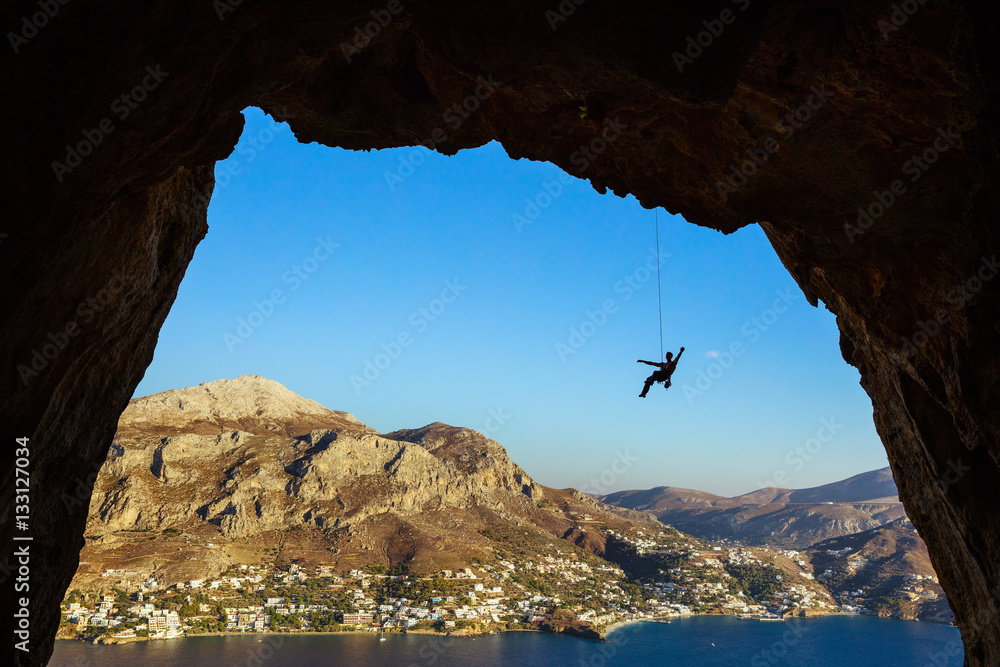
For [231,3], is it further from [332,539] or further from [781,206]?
[332,539]

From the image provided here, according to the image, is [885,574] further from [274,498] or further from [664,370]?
[664,370]

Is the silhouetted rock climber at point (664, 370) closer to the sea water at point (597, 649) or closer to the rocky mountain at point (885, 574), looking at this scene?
the sea water at point (597, 649)

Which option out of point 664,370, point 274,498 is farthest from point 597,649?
point 664,370

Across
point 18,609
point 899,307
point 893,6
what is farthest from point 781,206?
point 18,609

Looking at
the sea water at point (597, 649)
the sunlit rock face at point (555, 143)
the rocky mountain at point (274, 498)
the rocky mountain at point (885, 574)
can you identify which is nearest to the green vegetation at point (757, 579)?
the sea water at point (597, 649)

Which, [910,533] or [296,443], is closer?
[296,443]

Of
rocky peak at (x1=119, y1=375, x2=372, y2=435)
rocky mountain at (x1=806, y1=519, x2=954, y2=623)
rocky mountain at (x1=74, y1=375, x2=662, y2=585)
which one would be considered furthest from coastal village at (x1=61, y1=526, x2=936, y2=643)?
rocky peak at (x1=119, y1=375, x2=372, y2=435)
